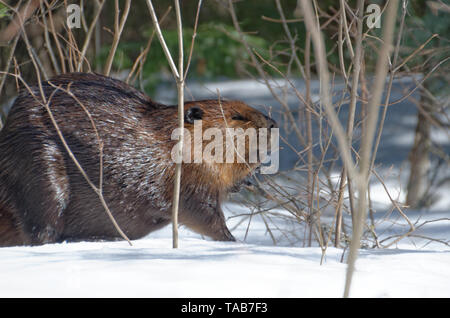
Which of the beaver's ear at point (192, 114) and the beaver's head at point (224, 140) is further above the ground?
the beaver's ear at point (192, 114)

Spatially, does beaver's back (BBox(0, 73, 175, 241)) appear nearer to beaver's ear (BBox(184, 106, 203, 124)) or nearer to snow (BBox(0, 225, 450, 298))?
beaver's ear (BBox(184, 106, 203, 124))

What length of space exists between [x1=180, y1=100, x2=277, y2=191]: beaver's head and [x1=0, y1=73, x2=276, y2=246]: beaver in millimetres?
12

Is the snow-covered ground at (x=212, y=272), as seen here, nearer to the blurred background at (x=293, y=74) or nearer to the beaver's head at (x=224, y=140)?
the beaver's head at (x=224, y=140)

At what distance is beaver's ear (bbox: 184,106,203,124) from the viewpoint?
9.87 ft

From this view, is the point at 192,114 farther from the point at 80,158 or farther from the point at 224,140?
the point at 80,158

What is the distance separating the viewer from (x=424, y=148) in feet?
19.6

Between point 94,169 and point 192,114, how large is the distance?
58 cm

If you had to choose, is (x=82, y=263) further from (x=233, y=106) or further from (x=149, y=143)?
(x=233, y=106)

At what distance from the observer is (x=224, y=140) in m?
3.01

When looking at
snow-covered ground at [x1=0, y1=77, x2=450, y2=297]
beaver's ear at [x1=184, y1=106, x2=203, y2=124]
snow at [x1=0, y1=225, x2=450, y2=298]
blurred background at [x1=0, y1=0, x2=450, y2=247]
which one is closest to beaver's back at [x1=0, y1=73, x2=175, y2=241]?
beaver's ear at [x1=184, y1=106, x2=203, y2=124]

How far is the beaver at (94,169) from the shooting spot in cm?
270

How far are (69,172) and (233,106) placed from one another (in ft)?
3.01

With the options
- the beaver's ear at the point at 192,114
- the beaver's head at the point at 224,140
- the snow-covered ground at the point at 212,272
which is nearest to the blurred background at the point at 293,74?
the beaver's head at the point at 224,140

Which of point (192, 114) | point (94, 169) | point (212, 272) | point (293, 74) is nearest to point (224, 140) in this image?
point (192, 114)
